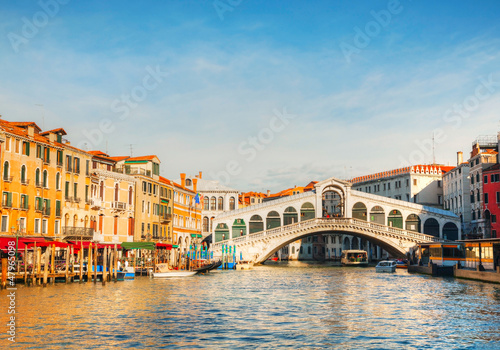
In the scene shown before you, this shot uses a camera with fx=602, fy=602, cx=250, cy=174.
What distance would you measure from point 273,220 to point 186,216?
1018cm

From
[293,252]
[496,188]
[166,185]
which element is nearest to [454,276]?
[496,188]

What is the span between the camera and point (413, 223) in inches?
2739

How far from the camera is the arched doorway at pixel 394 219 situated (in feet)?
228

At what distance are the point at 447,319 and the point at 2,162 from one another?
27.4 meters

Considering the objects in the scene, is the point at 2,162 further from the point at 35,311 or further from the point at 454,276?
the point at 454,276

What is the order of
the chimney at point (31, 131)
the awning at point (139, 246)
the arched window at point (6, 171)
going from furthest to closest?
the awning at point (139, 246) → the chimney at point (31, 131) → the arched window at point (6, 171)

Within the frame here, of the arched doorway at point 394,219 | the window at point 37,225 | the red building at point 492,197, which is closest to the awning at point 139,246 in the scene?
the window at point 37,225

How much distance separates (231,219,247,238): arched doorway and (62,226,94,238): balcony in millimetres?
25952

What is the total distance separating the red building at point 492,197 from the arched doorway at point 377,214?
11704 mm

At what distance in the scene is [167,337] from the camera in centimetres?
1895

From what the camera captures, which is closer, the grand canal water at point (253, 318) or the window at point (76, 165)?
the grand canal water at point (253, 318)

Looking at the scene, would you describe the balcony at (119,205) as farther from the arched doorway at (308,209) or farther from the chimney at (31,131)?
the arched doorway at (308,209)

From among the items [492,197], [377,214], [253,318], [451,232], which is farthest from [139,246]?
[451,232]

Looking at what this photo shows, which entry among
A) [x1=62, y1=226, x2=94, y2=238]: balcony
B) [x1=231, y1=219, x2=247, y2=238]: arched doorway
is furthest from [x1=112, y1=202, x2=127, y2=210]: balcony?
[x1=231, y1=219, x2=247, y2=238]: arched doorway
